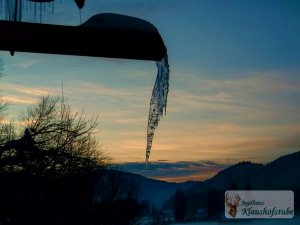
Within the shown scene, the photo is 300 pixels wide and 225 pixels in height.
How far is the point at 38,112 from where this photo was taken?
66.2 feet

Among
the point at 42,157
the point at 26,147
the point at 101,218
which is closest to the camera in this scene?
the point at 26,147

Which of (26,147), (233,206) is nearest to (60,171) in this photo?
(26,147)

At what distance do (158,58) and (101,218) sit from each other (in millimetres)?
23229

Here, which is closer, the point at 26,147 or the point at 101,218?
the point at 26,147

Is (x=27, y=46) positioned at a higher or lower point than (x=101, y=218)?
higher

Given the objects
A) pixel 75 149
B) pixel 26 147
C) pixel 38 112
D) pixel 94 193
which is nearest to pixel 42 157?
pixel 26 147

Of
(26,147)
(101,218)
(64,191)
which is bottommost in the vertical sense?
(101,218)

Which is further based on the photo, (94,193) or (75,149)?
(94,193)

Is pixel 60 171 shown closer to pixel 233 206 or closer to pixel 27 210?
pixel 27 210

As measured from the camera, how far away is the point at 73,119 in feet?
68.9

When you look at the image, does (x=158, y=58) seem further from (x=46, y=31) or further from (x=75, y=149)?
(x=75, y=149)

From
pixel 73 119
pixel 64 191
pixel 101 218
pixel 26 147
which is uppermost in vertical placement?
pixel 73 119

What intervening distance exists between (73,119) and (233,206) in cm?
812

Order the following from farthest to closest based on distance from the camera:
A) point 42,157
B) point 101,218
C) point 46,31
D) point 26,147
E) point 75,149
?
point 101,218, point 75,149, point 42,157, point 26,147, point 46,31
